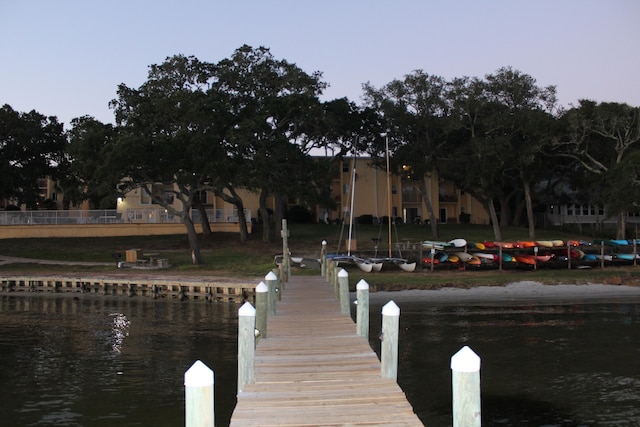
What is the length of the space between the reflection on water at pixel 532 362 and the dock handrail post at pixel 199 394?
25.6ft

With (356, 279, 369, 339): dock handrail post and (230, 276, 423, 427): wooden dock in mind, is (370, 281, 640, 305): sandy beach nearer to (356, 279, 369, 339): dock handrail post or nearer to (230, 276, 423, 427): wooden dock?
(230, 276, 423, 427): wooden dock

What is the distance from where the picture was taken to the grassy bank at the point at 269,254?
36000mm

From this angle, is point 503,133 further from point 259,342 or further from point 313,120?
point 259,342

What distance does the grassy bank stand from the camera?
1417 inches

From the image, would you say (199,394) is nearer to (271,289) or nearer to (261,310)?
(261,310)

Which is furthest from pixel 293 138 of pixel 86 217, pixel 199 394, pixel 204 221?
pixel 199 394

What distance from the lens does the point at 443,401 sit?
14.4m

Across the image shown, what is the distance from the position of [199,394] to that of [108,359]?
46.9ft

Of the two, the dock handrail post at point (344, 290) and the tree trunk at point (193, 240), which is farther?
the tree trunk at point (193, 240)

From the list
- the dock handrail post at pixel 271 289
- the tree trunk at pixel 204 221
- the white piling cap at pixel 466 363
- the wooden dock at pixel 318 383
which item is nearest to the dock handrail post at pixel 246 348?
the wooden dock at pixel 318 383

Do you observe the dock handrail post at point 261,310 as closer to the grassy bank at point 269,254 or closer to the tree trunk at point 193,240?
the grassy bank at point 269,254

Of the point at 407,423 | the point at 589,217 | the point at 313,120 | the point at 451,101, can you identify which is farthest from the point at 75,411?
the point at 589,217

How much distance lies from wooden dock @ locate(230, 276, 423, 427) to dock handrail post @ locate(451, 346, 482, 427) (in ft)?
4.65

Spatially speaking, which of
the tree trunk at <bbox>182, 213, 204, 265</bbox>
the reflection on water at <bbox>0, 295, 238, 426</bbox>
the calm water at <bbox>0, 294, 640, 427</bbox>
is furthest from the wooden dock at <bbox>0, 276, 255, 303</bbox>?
the tree trunk at <bbox>182, 213, 204, 265</bbox>
